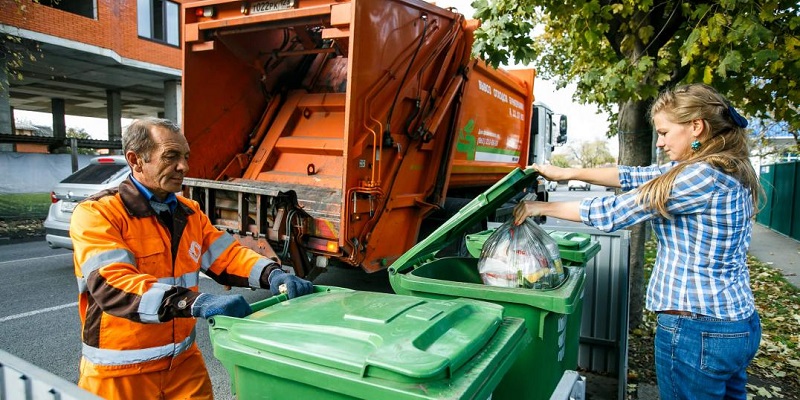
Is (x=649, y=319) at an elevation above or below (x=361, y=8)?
below

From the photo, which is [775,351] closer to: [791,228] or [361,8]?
[361,8]

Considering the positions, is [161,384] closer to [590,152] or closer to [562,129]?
[562,129]

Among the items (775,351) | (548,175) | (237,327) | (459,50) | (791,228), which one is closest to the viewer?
(237,327)

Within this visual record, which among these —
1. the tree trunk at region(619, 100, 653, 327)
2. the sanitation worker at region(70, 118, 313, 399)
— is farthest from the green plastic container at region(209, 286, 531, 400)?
the tree trunk at region(619, 100, 653, 327)

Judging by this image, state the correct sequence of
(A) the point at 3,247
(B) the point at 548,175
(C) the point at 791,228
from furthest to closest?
1. (C) the point at 791,228
2. (A) the point at 3,247
3. (B) the point at 548,175

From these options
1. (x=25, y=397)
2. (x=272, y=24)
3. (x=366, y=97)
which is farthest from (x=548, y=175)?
(x=272, y=24)

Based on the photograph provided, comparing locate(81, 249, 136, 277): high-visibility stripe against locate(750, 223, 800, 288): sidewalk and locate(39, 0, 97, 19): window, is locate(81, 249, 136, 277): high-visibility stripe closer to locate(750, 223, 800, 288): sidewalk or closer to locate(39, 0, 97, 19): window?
locate(750, 223, 800, 288): sidewalk

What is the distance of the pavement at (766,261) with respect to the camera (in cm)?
318

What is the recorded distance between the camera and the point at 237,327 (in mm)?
1360

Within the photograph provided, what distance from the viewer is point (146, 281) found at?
1453 mm

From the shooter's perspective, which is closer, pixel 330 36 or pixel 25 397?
pixel 25 397

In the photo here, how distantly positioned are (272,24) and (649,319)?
13.6 feet

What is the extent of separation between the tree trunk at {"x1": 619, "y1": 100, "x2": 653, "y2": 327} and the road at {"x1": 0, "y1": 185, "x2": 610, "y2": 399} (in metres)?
0.63

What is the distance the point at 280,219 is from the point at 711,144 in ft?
9.58
